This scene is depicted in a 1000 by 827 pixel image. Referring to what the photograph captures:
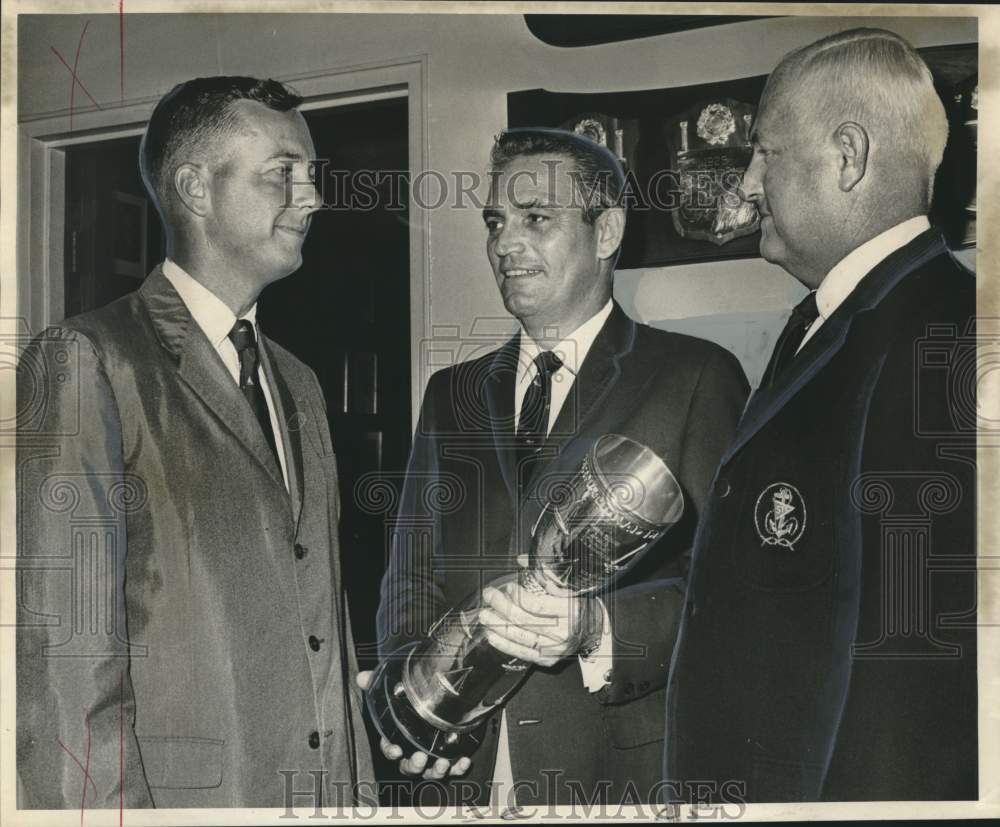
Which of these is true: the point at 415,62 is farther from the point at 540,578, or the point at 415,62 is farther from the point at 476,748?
the point at 476,748

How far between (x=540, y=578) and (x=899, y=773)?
38.1 inches

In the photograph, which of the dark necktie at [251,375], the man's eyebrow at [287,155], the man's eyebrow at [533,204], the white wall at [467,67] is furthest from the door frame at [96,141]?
the dark necktie at [251,375]

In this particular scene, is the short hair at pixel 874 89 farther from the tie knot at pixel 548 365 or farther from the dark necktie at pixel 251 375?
the dark necktie at pixel 251 375

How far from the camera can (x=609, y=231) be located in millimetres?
2949

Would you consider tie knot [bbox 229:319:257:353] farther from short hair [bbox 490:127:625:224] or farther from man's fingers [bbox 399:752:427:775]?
man's fingers [bbox 399:752:427:775]

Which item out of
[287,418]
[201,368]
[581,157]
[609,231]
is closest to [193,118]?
[201,368]

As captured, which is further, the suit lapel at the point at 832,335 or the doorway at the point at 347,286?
the doorway at the point at 347,286

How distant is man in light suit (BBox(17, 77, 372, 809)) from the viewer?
9.38 feet

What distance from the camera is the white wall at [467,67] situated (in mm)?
2945

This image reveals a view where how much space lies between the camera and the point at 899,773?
2836 mm

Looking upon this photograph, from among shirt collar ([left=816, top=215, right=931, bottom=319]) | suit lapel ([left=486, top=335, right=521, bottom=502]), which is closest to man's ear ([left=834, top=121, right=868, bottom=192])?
shirt collar ([left=816, top=215, right=931, bottom=319])

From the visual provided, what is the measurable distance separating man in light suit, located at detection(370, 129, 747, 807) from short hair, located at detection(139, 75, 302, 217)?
2.01ft

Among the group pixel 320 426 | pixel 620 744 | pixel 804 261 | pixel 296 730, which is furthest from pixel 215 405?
pixel 804 261

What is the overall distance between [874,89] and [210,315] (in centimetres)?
172
